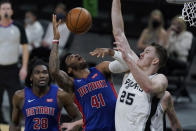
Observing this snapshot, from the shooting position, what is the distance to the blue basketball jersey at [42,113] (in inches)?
237

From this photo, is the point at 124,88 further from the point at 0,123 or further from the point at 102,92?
the point at 0,123

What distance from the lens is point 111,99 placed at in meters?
5.89

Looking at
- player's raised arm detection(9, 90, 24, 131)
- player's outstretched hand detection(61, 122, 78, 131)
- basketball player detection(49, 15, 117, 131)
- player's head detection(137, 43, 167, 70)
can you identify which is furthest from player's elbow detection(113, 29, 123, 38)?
player's raised arm detection(9, 90, 24, 131)

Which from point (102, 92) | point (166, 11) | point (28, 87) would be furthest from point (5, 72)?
point (166, 11)

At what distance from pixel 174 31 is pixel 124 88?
4.79 metres

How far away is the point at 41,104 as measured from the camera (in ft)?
20.0

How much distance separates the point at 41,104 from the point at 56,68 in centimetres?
58

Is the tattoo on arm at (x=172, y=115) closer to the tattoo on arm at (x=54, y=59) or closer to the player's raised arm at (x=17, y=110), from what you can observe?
the tattoo on arm at (x=54, y=59)

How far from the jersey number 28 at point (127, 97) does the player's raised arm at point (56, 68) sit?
2.60ft

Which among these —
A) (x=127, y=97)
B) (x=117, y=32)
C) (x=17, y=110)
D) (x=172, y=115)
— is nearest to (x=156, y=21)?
(x=17, y=110)

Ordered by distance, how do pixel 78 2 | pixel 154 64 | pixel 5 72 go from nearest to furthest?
pixel 154 64, pixel 5 72, pixel 78 2

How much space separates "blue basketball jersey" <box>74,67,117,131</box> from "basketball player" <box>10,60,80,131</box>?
27 cm

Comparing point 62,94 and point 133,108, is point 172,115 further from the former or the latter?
point 62,94

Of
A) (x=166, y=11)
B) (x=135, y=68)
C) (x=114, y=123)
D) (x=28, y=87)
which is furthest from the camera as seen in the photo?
(x=166, y=11)
